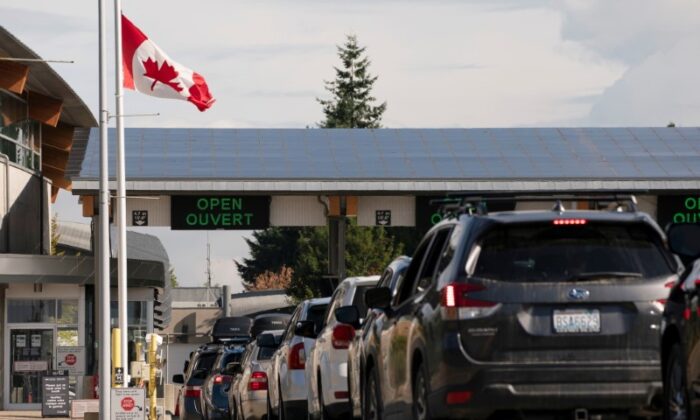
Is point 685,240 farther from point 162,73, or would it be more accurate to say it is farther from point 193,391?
point 193,391

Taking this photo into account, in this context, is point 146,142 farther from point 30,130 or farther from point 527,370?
point 527,370

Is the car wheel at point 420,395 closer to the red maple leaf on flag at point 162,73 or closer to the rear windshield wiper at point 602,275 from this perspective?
the rear windshield wiper at point 602,275

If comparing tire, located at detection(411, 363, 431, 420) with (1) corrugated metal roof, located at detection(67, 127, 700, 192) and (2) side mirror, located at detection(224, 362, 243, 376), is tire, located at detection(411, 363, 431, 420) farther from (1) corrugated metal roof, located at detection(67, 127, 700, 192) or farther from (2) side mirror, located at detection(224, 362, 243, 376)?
(1) corrugated metal roof, located at detection(67, 127, 700, 192)

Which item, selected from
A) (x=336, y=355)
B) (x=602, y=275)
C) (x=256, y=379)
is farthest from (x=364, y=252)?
(x=602, y=275)

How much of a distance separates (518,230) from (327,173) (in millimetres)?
30157

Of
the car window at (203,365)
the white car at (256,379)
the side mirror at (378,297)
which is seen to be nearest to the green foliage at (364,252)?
the car window at (203,365)

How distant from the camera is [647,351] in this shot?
11352 millimetres

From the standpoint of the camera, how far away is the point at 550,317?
1128cm

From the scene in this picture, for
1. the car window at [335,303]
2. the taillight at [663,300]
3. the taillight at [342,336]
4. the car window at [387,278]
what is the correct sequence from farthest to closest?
the car window at [335,303]
the taillight at [342,336]
the car window at [387,278]
the taillight at [663,300]

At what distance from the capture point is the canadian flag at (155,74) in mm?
34094

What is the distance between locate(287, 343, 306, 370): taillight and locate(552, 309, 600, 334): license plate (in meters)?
10.0

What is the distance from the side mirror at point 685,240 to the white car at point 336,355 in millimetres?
7164

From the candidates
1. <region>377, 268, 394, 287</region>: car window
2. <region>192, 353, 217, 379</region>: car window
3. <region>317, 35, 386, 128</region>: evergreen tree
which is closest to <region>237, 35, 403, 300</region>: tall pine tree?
<region>317, 35, 386, 128</region>: evergreen tree

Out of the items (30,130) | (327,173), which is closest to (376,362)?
(327,173)
